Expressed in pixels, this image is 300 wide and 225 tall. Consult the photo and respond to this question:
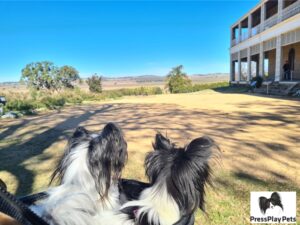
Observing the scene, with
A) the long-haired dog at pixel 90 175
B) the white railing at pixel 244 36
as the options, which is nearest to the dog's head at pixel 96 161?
the long-haired dog at pixel 90 175

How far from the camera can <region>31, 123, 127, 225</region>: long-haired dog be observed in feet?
5.03

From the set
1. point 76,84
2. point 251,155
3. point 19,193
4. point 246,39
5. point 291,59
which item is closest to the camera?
point 19,193

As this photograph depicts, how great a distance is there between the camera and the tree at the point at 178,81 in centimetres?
3250

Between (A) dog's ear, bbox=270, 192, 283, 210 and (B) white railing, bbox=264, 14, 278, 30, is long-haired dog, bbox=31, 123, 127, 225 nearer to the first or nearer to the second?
(A) dog's ear, bbox=270, 192, 283, 210

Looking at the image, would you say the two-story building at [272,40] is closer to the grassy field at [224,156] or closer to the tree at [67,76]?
the grassy field at [224,156]

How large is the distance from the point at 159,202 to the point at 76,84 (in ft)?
114

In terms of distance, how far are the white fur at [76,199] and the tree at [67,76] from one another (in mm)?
32113

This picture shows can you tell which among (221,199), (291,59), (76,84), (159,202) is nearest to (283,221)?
(221,199)

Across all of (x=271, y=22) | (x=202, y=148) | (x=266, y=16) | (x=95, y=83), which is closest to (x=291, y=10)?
(x=271, y=22)

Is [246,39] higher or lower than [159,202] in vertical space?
higher

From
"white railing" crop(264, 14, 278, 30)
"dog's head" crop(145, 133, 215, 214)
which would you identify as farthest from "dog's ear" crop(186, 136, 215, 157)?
"white railing" crop(264, 14, 278, 30)

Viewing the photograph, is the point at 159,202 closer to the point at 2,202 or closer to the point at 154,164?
the point at 154,164

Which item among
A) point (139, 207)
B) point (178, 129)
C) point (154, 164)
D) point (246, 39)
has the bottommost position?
point (178, 129)

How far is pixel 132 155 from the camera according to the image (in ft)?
15.5
